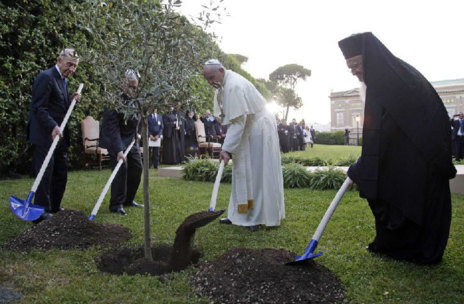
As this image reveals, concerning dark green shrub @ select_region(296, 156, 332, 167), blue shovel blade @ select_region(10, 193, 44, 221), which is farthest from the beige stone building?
blue shovel blade @ select_region(10, 193, 44, 221)

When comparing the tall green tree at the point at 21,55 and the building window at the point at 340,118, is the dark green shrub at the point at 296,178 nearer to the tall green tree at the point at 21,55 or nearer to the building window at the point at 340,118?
the tall green tree at the point at 21,55

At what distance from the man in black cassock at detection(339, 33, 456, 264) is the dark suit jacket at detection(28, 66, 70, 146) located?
3719 mm

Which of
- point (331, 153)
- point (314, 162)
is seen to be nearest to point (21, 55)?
point (314, 162)

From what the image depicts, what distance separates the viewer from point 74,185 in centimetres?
811

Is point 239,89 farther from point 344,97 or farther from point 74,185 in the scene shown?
point 344,97

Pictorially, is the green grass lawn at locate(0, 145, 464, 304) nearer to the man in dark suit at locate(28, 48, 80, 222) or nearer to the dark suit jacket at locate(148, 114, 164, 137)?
the man in dark suit at locate(28, 48, 80, 222)

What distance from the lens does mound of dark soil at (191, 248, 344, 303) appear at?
8.74 feet

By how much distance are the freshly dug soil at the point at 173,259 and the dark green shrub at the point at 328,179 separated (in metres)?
4.78

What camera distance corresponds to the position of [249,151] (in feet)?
16.0

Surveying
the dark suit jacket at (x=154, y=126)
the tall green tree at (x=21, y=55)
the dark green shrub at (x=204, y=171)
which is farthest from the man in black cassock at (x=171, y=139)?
the tall green tree at (x=21, y=55)

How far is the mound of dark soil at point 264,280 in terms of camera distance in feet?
8.74

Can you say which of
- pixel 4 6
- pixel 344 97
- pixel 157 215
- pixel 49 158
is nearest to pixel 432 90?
pixel 157 215

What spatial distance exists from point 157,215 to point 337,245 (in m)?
2.65

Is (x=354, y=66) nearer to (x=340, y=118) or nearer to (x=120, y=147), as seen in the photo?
(x=120, y=147)
